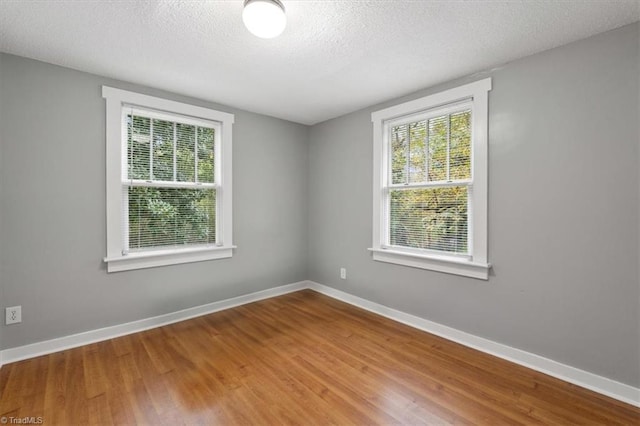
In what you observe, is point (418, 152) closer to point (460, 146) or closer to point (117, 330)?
point (460, 146)

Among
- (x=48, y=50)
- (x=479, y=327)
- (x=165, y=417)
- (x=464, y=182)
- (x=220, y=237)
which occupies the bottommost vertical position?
(x=165, y=417)

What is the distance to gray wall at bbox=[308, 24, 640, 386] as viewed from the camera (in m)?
1.91

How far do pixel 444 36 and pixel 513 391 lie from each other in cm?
253

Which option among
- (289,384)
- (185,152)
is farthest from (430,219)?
(185,152)

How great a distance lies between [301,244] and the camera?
170 inches

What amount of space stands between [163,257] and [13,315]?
1141mm

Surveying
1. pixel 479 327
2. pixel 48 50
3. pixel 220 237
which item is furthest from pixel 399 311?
pixel 48 50

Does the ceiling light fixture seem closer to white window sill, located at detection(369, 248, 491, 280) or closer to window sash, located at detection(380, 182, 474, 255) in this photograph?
window sash, located at detection(380, 182, 474, 255)

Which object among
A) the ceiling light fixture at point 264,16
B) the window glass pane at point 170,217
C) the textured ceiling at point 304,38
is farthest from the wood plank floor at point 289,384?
the textured ceiling at point 304,38

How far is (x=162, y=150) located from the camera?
10.0 feet

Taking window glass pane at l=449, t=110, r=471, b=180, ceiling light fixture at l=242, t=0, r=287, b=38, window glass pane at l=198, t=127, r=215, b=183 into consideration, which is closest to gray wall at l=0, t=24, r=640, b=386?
window glass pane at l=449, t=110, r=471, b=180

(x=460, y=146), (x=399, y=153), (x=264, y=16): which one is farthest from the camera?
(x=399, y=153)

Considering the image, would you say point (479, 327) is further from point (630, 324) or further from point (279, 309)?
point (279, 309)

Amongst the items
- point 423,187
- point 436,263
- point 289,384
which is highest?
point 423,187
